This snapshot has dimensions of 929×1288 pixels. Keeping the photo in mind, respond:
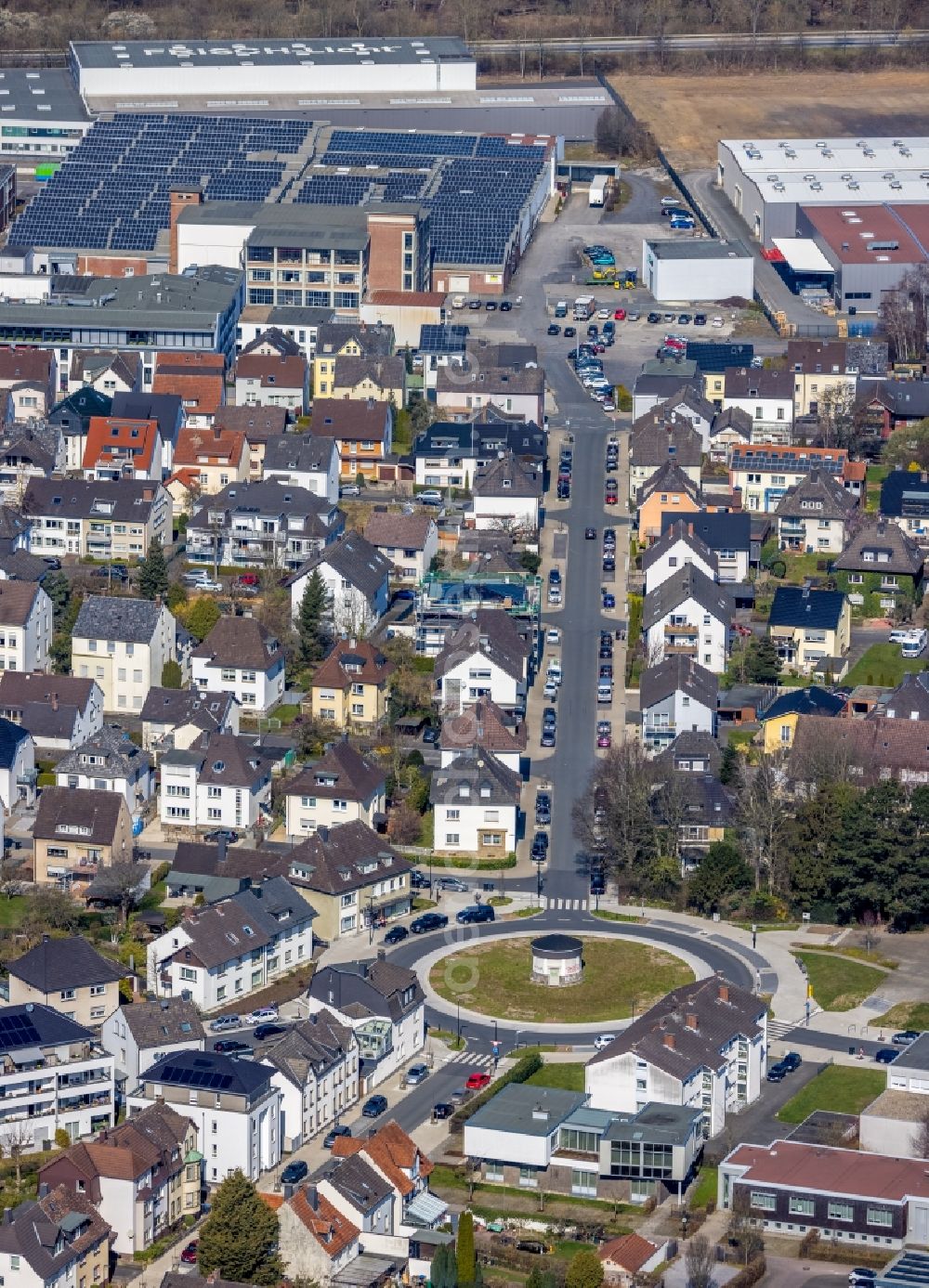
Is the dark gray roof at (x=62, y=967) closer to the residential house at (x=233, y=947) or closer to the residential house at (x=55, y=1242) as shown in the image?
the residential house at (x=233, y=947)

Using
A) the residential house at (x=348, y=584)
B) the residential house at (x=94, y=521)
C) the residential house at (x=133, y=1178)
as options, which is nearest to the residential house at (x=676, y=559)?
the residential house at (x=348, y=584)

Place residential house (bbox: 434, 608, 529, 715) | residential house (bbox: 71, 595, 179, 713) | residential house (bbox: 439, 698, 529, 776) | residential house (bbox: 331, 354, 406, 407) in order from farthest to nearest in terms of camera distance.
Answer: residential house (bbox: 331, 354, 406, 407), residential house (bbox: 71, 595, 179, 713), residential house (bbox: 434, 608, 529, 715), residential house (bbox: 439, 698, 529, 776)

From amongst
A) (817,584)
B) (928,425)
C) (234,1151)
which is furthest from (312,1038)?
(928,425)

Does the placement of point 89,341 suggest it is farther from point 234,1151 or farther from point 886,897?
point 234,1151

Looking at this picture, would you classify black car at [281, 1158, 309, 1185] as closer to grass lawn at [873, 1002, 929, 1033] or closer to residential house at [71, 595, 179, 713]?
grass lawn at [873, 1002, 929, 1033]

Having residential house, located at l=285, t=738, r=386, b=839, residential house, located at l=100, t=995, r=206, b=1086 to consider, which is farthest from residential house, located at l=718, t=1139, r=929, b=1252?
residential house, located at l=285, t=738, r=386, b=839
